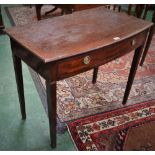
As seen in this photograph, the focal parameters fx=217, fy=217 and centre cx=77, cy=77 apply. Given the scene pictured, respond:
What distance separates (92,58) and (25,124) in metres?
0.82

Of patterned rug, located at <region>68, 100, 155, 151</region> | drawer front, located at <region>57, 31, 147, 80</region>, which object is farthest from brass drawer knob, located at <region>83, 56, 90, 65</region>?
patterned rug, located at <region>68, 100, 155, 151</region>

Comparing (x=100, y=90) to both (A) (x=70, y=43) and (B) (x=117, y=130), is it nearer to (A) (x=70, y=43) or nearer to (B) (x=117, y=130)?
(B) (x=117, y=130)

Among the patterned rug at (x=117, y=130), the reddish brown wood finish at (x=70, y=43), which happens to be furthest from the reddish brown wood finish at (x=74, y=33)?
the patterned rug at (x=117, y=130)

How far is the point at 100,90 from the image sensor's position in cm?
→ 204

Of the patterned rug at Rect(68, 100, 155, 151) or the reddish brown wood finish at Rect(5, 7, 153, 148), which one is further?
the patterned rug at Rect(68, 100, 155, 151)

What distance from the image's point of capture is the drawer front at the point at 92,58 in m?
1.09

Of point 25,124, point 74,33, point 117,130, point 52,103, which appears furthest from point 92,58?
point 25,124

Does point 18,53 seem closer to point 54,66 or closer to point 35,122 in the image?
point 54,66

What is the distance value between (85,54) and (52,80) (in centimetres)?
22

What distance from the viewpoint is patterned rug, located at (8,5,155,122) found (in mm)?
1806

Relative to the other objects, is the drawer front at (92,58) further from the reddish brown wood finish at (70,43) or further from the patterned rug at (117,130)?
the patterned rug at (117,130)

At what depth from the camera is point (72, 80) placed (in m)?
2.17

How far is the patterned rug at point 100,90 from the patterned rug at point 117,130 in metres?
0.08

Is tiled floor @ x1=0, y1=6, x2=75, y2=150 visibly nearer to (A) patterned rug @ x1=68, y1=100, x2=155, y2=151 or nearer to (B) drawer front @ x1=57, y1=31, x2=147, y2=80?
(A) patterned rug @ x1=68, y1=100, x2=155, y2=151
